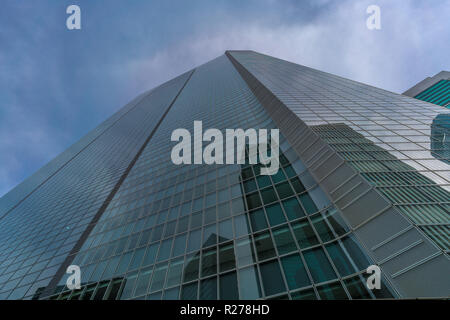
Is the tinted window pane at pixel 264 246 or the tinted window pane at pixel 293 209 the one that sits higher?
the tinted window pane at pixel 293 209

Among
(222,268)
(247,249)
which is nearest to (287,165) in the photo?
(247,249)

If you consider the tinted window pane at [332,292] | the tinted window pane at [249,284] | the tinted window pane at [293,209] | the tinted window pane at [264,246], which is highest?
the tinted window pane at [293,209]

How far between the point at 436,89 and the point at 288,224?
124 m

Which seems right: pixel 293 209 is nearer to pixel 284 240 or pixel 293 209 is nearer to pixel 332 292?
pixel 284 240

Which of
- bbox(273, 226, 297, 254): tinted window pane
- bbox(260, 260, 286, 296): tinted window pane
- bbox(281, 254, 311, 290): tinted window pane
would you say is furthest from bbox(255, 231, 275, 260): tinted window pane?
bbox(281, 254, 311, 290): tinted window pane

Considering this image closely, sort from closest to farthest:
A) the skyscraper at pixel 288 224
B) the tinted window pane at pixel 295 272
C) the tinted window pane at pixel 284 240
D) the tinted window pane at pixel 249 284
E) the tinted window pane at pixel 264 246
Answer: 1. the skyscraper at pixel 288 224
2. the tinted window pane at pixel 295 272
3. the tinted window pane at pixel 249 284
4. the tinted window pane at pixel 284 240
5. the tinted window pane at pixel 264 246

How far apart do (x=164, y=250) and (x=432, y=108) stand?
102 ft

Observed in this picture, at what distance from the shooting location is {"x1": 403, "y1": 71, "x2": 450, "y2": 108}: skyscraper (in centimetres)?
9425

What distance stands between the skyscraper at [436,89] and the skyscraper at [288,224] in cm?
9612

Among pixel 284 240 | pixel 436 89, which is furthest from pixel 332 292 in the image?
pixel 436 89

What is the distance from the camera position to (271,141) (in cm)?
2122

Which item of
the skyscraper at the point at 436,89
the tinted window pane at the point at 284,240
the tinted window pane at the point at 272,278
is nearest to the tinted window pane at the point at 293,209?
the tinted window pane at the point at 284,240

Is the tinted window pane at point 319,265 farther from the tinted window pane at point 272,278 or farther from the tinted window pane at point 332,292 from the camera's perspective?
the tinted window pane at point 272,278

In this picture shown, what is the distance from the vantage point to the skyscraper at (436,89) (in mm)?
94250
